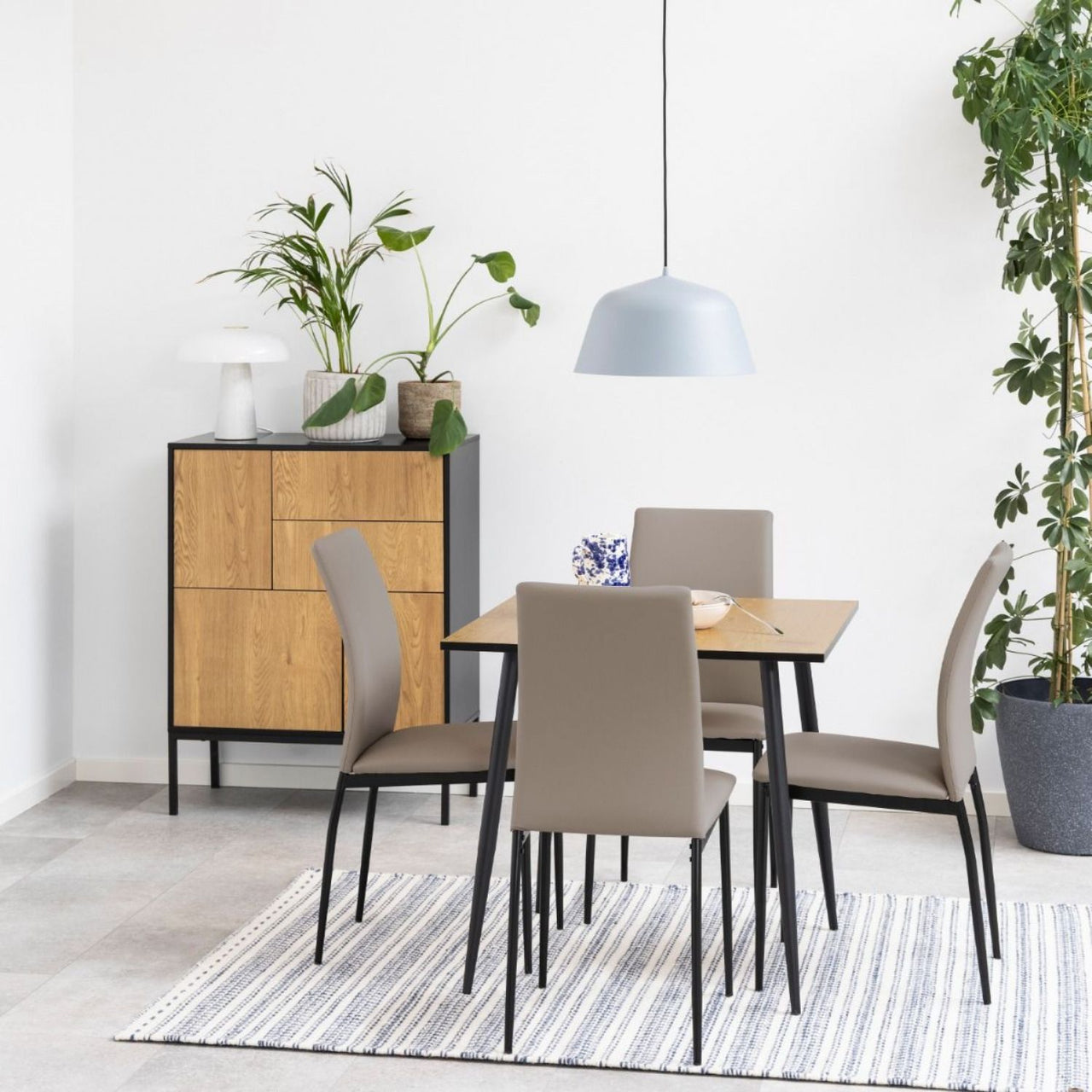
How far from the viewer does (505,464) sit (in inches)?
210

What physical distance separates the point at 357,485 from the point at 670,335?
5.68 feet

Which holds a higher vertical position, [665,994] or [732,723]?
A: [732,723]

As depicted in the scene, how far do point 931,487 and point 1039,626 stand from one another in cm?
54

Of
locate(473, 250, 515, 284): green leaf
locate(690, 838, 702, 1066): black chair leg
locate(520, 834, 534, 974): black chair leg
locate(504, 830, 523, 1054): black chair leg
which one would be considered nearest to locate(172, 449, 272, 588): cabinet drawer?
locate(473, 250, 515, 284): green leaf

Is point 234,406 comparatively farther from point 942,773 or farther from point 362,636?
point 942,773

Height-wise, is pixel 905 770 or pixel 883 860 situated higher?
pixel 905 770

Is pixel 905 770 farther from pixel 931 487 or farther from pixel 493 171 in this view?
pixel 493 171

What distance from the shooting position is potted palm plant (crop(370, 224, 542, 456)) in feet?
16.0

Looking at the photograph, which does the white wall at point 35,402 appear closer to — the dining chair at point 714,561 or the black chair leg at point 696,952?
the dining chair at point 714,561

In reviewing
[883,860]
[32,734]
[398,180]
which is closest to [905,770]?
[883,860]

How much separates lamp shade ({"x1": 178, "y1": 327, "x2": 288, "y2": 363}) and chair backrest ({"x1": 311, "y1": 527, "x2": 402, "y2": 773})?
1.11m

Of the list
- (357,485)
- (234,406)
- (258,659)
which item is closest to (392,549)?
(357,485)

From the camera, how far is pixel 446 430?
487 centimetres

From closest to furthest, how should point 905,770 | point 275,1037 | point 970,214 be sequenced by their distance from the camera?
point 275,1037
point 905,770
point 970,214
